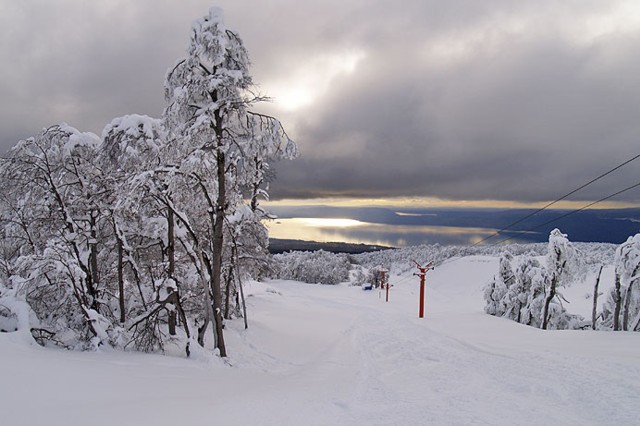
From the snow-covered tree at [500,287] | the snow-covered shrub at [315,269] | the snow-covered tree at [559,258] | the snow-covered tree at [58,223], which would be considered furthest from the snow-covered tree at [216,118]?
the snow-covered shrub at [315,269]

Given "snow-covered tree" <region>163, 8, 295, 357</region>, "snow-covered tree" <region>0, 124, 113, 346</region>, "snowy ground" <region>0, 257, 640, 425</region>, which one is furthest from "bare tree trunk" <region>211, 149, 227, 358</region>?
"snow-covered tree" <region>0, 124, 113, 346</region>

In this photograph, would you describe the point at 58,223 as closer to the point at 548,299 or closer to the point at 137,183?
the point at 137,183

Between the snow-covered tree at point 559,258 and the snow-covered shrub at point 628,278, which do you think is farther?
the snow-covered tree at point 559,258

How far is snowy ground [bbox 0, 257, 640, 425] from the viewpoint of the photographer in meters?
4.96

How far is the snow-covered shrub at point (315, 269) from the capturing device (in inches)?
3086

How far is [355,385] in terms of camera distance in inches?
316

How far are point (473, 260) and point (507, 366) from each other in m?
90.9

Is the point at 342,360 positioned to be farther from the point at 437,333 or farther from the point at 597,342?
the point at 597,342

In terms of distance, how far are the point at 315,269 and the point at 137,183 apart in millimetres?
72771

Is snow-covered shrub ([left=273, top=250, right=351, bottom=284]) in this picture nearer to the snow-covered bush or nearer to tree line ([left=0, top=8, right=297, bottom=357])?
the snow-covered bush

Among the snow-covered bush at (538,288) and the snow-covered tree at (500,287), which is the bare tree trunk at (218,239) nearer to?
the snow-covered bush at (538,288)

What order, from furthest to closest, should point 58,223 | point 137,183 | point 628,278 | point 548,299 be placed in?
point 548,299 → point 628,278 → point 58,223 → point 137,183

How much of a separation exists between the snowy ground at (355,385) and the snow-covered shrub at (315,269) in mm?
66092

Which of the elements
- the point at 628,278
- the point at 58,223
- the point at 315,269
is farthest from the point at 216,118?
the point at 315,269
